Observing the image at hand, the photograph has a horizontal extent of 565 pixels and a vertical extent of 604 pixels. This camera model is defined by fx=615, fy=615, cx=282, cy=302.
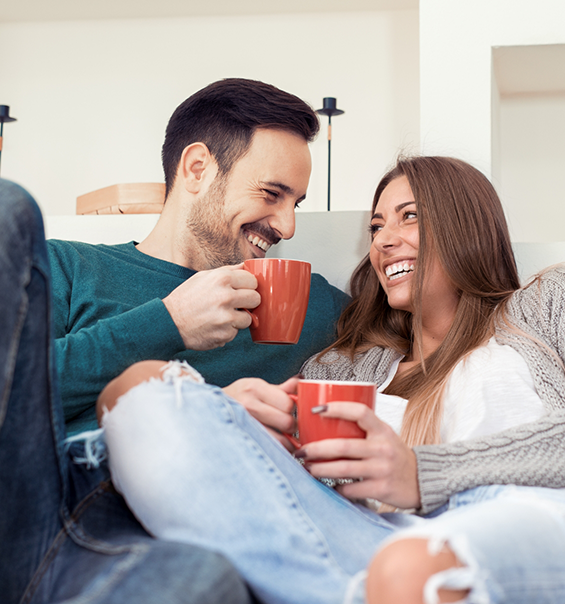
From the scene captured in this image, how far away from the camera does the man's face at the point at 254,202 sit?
142cm

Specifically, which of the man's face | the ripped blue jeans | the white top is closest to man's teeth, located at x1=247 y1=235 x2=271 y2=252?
the man's face

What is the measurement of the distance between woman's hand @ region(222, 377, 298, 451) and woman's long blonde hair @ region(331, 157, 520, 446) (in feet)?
1.33

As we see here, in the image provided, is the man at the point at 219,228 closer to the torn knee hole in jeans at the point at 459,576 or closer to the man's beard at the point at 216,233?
the man's beard at the point at 216,233

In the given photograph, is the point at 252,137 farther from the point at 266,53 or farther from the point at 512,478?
the point at 266,53

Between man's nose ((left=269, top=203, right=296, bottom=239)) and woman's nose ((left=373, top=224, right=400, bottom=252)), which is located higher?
man's nose ((left=269, top=203, right=296, bottom=239))

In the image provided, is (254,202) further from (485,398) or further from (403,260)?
(485,398)

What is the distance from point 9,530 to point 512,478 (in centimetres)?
61

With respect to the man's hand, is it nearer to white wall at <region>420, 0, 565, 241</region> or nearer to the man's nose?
the man's nose

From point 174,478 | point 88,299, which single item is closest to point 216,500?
point 174,478

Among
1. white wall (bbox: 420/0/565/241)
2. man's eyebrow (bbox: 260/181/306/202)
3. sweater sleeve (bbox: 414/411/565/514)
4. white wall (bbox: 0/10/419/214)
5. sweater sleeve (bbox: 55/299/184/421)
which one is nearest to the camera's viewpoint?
sweater sleeve (bbox: 414/411/565/514)

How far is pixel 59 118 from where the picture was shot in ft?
10.8

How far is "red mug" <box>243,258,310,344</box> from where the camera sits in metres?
1.03

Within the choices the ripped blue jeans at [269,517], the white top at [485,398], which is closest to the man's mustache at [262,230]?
the white top at [485,398]

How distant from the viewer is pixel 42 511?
598 mm
